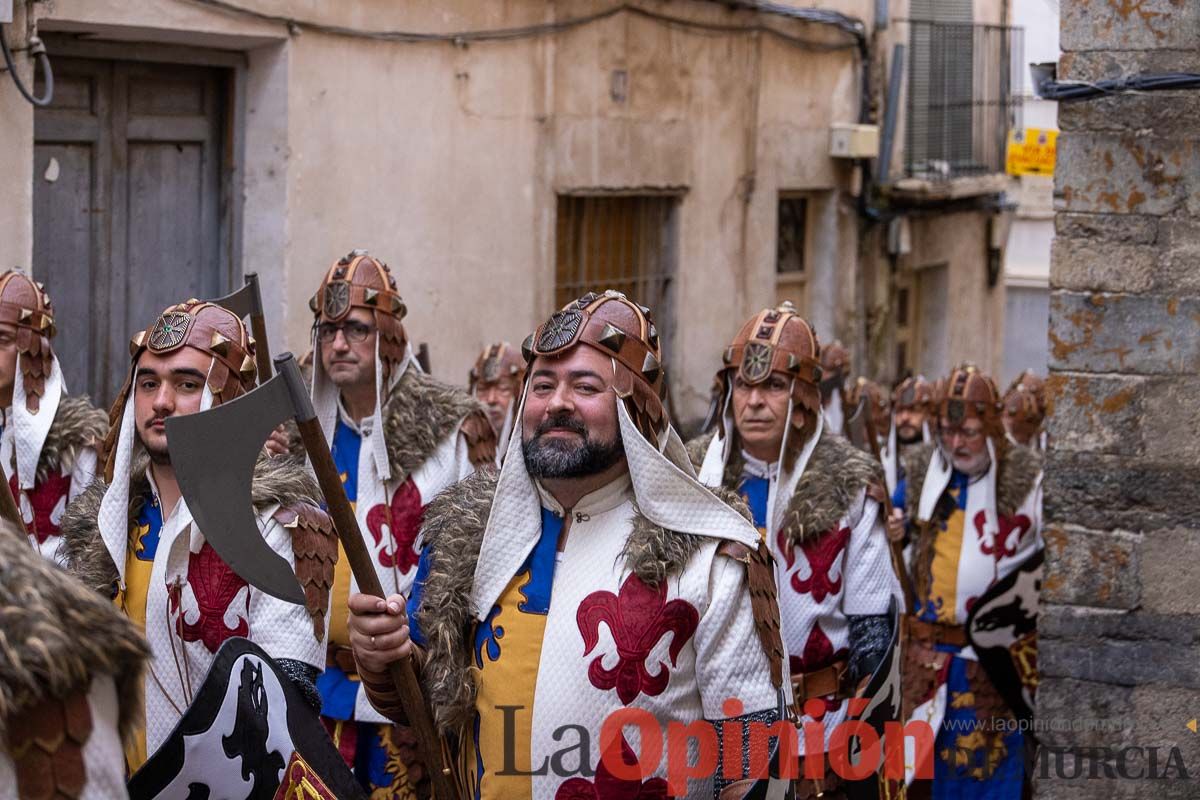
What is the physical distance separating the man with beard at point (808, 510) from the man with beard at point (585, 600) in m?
1.51

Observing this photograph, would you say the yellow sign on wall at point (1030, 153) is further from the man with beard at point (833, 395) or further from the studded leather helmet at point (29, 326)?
the studded leather helmet at point (29, 326)

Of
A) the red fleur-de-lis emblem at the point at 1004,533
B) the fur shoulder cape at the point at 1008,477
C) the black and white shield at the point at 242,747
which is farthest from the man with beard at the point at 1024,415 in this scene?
the black and white shield at the point at 242,747

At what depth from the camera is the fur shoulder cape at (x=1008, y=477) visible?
797 cm

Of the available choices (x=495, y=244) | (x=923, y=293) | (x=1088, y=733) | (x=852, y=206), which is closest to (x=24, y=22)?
(x=495, y=244)

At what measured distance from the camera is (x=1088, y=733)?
6453 millimetres

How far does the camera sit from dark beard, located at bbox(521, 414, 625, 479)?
163 inches

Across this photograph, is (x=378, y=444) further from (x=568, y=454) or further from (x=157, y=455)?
(x=568, y=454)

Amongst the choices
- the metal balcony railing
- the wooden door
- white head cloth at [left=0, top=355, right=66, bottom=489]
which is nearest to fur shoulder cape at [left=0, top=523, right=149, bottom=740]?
white head cloth at [left=0, top=355, right=66, bottom=489]

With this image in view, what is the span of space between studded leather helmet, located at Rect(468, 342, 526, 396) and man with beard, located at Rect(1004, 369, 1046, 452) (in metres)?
2.61

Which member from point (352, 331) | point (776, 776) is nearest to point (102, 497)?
point (776, 776)

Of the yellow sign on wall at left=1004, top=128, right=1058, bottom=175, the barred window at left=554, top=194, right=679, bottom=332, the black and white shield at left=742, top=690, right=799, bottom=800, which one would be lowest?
the black and white shield at left=742, top=690, right=799, bottom=800

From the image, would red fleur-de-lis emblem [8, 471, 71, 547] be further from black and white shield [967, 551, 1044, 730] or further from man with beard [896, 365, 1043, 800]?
black and white shield [967, 551, 1044, 730]

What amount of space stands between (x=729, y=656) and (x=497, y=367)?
4.79 metres

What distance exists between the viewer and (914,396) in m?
10.2
